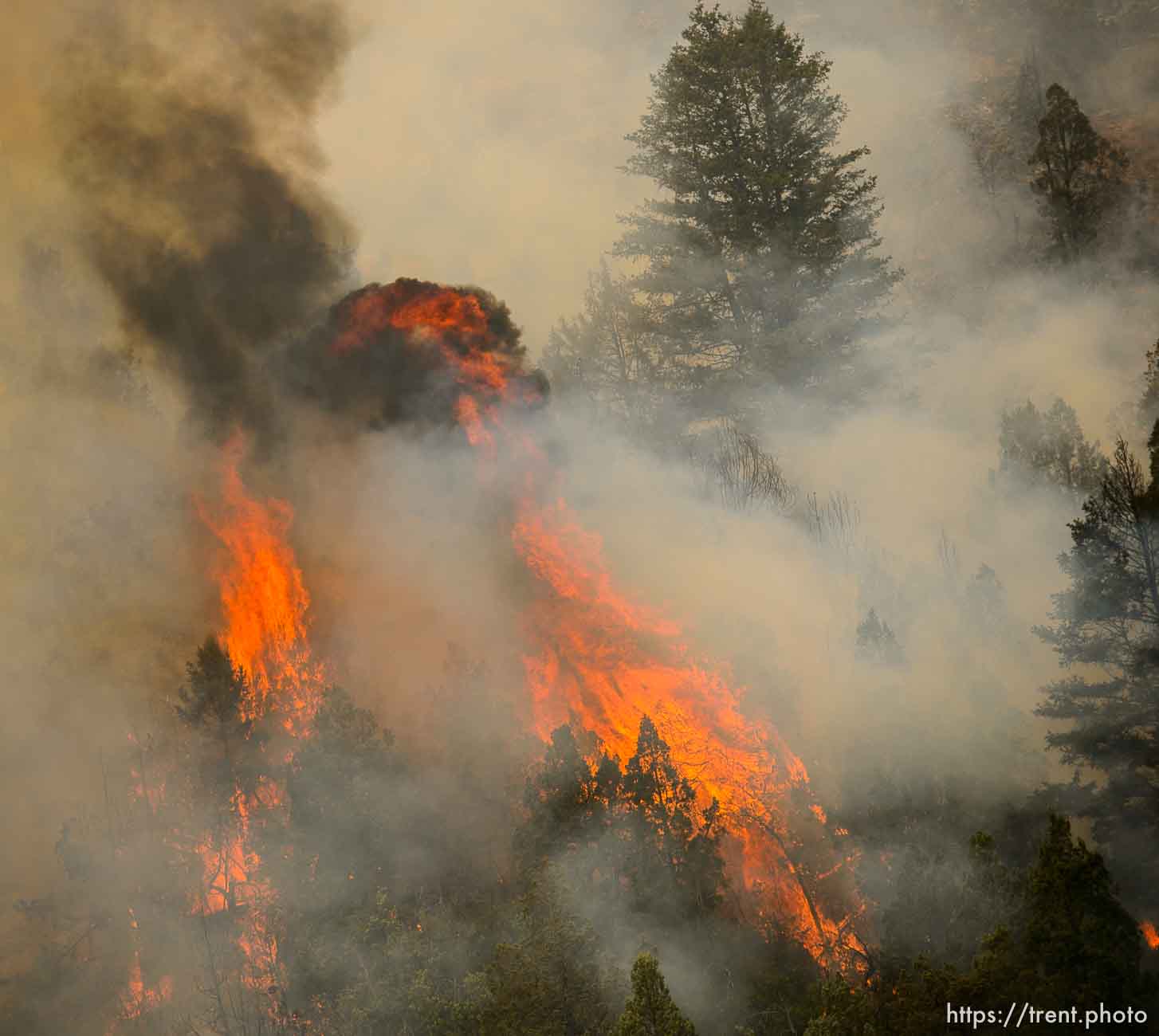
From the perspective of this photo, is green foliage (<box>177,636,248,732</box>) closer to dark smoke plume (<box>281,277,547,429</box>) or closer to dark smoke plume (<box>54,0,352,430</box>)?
dark smoke plume (<box>281,277,547,429</box>)

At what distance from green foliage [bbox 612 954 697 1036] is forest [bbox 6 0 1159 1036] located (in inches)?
2.1

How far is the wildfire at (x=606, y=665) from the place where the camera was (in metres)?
15.8

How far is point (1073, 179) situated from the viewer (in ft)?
104

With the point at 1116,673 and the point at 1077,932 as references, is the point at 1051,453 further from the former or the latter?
the point at 1077,932

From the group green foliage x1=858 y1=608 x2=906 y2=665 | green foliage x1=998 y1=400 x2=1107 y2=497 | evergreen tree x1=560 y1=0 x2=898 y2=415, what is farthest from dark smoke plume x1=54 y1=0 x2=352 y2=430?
green foliage x1=998 y1=400 x2=1107 y2=497

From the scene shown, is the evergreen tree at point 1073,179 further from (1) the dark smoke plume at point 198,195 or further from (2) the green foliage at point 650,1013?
(2) the green foliage at point 650,1013

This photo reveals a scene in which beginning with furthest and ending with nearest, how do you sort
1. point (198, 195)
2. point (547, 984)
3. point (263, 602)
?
point (198, 195) → point (263, 602) → point (547, 984)

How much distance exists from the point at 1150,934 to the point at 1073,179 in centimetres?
2698

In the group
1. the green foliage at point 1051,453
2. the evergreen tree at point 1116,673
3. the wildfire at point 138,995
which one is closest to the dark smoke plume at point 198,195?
the wildfire at point 138,995

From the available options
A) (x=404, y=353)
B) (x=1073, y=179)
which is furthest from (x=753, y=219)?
(x=1073, y=179)

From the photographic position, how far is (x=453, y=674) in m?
21.0

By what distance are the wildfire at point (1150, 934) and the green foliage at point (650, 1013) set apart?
5.97m

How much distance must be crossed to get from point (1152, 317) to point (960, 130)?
18758 millimetres

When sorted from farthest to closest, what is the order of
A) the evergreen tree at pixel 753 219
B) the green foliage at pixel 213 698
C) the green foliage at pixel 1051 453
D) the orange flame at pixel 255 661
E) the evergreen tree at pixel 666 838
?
the evergreen tree at pixel 753 219 < the green foliage at pixel 213 698 < the green foliage at pixel 1051 453 < the orange flame at pixel 255 661 < the evergreen tree at pixel 666 838
